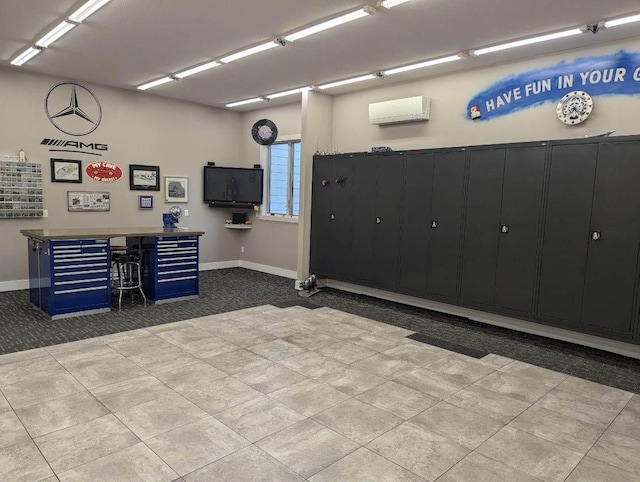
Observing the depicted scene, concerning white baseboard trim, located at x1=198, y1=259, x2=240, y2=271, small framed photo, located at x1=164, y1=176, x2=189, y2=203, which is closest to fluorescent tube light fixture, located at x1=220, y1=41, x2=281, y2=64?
small framed photo, located at x1=164, y1=176, x2=189, y2=203

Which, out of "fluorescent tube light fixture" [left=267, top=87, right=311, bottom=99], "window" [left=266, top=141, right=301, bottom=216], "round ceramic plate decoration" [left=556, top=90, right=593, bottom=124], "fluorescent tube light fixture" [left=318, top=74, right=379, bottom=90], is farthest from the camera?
"window" [left=266, top=141, right=301, bottom=216]

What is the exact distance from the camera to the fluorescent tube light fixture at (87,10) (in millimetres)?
3666

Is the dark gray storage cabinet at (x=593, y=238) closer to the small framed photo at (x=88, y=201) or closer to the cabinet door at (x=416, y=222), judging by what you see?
the cabinet door at (x=416, y=222)

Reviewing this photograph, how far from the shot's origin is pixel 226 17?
3.92m

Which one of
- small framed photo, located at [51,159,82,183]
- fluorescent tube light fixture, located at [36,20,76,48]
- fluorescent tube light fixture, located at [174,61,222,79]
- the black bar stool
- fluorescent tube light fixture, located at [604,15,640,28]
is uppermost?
fluorescent tube light fixture, located at [174,61,222,79]

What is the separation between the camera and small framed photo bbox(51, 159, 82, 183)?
6363 millimetres

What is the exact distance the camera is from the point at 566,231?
4.33 meters

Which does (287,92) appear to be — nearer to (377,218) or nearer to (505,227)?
(377,218)

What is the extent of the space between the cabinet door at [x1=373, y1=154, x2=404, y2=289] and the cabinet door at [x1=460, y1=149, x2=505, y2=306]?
95cm

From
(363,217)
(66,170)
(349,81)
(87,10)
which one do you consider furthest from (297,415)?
(66,170)

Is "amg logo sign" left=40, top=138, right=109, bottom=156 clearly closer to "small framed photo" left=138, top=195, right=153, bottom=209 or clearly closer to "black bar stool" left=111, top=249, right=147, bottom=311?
"small framed photo" left=138, top=195, right=153, bottom=209

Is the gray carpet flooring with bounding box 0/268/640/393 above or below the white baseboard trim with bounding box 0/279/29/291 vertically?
below

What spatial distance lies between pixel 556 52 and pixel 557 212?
5.52 feet

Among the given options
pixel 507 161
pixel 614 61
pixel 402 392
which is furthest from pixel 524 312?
pixel 614 61
